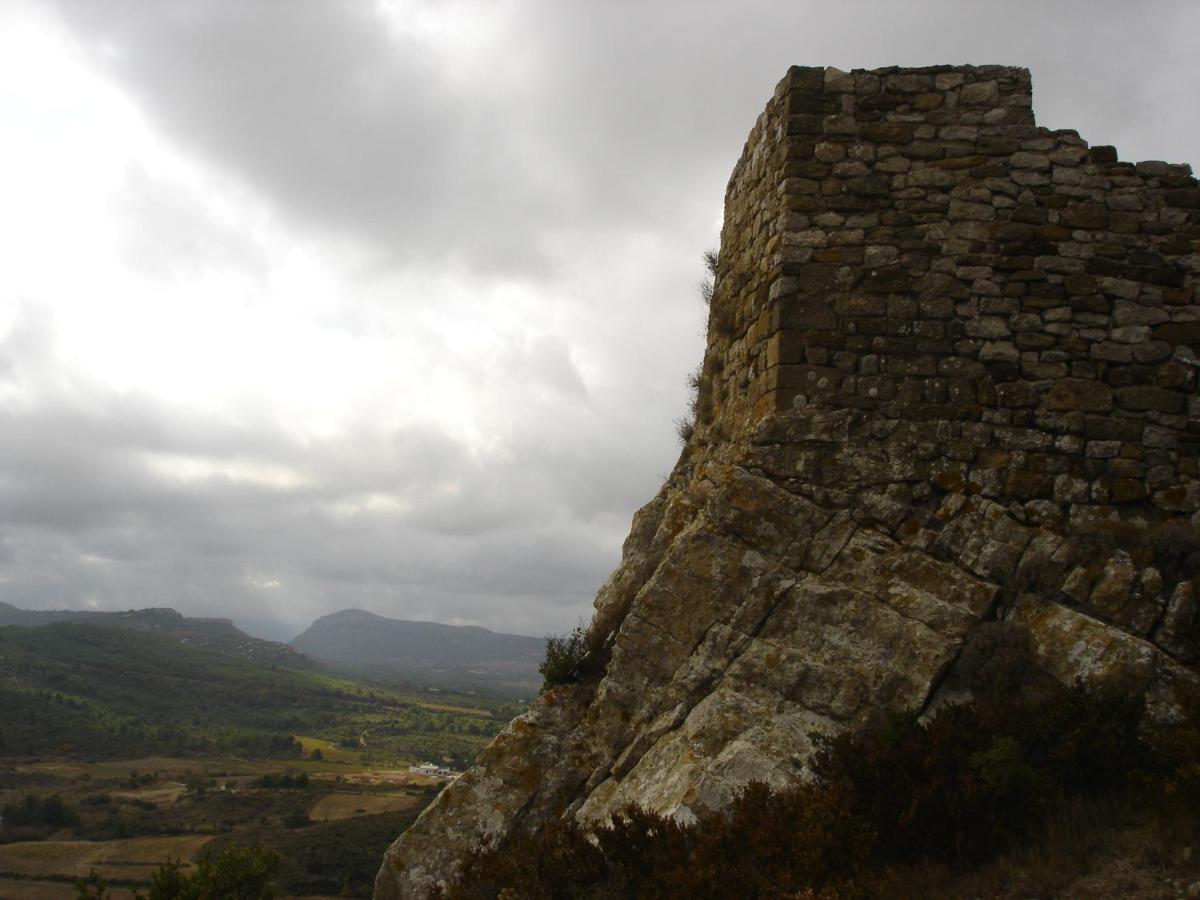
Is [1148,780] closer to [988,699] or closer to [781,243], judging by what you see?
[988,699]

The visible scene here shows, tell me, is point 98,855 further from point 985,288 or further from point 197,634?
point 197,634

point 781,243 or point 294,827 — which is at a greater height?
point 781,243

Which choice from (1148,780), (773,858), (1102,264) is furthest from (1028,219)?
(773,858)

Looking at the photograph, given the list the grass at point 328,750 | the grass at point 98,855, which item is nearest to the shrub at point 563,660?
the grass at point 98,855

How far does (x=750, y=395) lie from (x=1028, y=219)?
122 inches

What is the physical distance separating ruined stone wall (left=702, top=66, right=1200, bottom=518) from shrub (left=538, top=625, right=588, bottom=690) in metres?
2.92

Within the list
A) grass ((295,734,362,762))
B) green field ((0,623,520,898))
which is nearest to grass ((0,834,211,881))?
green field ((0,623,520,898))

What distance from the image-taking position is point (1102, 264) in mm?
8086

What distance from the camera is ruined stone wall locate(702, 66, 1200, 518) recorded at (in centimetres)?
777

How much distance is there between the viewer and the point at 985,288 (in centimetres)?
803

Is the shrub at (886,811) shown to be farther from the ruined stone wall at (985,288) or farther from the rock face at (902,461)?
the ruined stone wall at (985,288)

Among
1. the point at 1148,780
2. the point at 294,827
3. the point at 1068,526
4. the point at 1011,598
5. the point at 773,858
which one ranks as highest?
the point at 1068,526

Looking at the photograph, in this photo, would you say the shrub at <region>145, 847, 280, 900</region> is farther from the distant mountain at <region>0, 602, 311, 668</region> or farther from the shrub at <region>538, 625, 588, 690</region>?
the distant mountain at <region>0, 602, 311, 668</region>

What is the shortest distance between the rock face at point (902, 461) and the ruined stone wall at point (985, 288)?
0.02 metres
